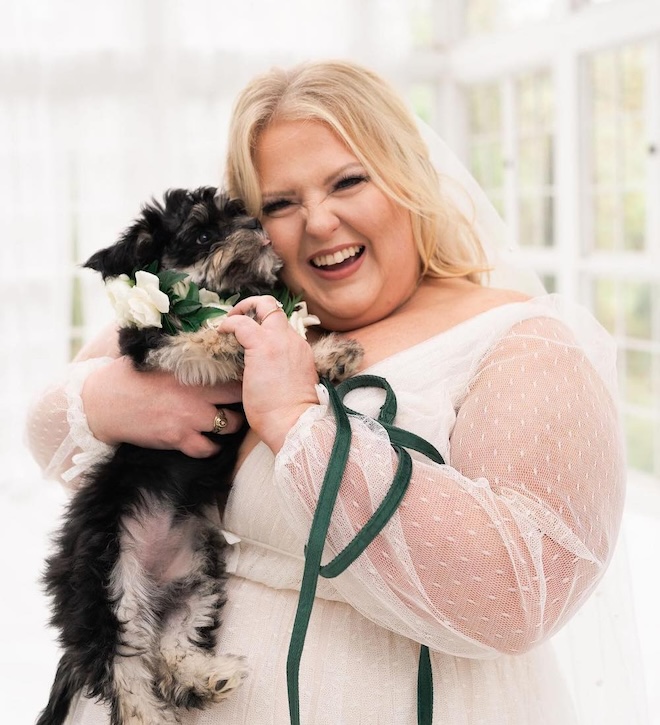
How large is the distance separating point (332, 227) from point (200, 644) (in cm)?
89

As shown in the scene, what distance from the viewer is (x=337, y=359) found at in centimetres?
163

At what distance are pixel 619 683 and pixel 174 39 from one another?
17.0ft

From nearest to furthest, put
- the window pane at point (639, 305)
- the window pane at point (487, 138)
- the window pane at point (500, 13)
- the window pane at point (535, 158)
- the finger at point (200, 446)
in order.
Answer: the finger at point (200, 446) < the window pane at point (639, 305) < the window pane at point (500, 13) < the window pane at point (535, 158) < the window pane at point (487, 138)

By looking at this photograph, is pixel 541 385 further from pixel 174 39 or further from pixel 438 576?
pixel 174 39

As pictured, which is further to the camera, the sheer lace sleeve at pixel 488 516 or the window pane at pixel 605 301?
the window pane at pixel 605 301

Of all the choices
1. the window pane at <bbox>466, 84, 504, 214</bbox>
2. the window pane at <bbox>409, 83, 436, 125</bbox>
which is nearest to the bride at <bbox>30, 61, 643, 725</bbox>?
the window pane at <bbox>466, 84, 504, 214</bbox>

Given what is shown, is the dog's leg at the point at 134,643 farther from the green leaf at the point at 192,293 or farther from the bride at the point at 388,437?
the green leaf at the point at 192,293

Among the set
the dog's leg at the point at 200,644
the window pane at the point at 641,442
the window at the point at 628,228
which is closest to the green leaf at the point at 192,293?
the dog's leg at the point at 200,644

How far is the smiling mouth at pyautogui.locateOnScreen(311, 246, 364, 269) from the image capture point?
1793 millimetres

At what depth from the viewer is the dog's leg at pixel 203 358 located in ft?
5.32

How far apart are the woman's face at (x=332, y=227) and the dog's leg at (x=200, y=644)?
0.59 meters

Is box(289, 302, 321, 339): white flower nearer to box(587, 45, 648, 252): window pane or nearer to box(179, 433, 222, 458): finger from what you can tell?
box(179, 433, 222, 458): finger

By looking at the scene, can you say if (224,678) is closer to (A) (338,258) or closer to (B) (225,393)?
(B) (225,393)

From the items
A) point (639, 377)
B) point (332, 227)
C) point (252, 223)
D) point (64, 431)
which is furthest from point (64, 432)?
point (639, 377)
